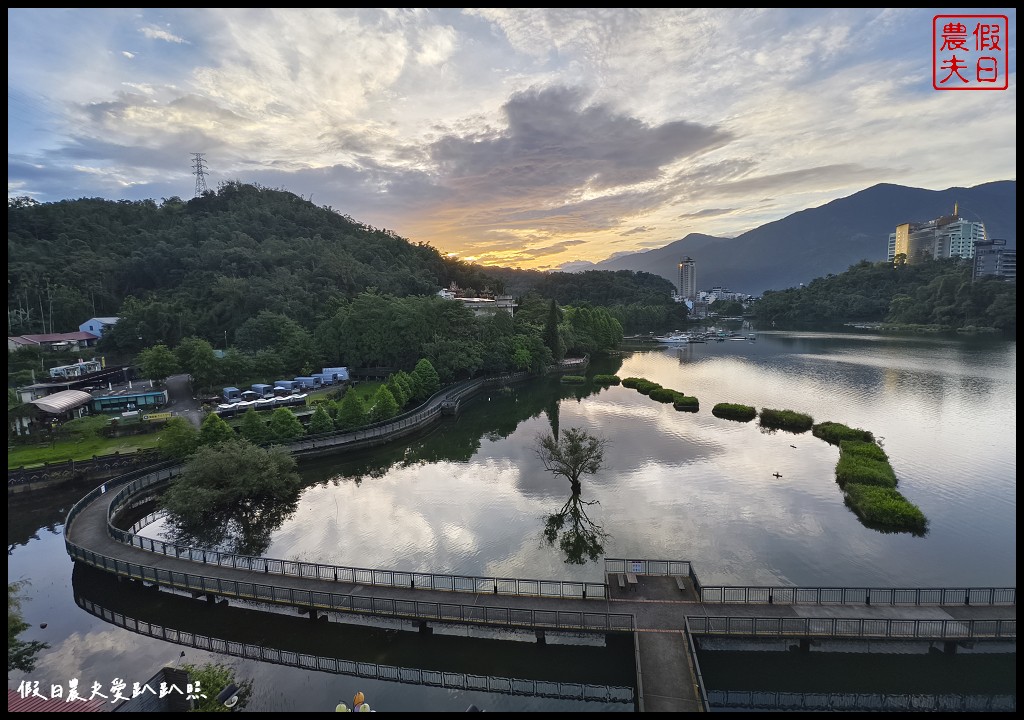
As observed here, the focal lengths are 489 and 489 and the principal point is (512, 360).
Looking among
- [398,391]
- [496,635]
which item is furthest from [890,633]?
[398,391]

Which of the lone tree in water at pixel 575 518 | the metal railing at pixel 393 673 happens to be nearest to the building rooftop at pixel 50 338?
the metal railing at pixel 393 673

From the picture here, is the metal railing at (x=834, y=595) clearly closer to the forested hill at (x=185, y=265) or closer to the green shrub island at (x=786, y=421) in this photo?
the green shrub island at (x=786, y=421)

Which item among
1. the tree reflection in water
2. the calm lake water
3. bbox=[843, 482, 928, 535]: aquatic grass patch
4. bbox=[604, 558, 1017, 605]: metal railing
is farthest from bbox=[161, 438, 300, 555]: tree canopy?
bbox=[843, 482, 928, 535]: aquatic grass patch

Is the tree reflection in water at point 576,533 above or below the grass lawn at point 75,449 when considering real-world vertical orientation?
below

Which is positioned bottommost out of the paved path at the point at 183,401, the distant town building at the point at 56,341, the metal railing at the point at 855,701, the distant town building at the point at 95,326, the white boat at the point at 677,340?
the metal railing at the point at 855,701

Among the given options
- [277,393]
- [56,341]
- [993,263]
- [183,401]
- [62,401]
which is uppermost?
[993,263]

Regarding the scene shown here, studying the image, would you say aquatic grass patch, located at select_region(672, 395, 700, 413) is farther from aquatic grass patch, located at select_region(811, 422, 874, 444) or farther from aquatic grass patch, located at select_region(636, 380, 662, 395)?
aquatic grass patch, located at select_region(811, 422, 874, 444)

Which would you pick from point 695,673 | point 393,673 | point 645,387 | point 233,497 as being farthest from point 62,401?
point 645,387

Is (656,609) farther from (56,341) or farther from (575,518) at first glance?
(56,341)
